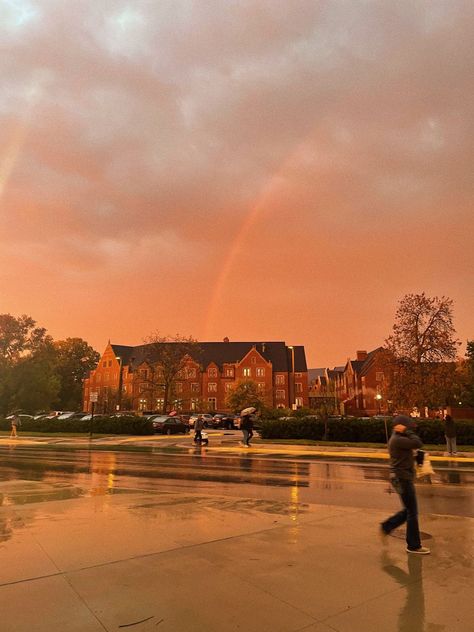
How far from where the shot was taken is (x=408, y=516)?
20.7 feet

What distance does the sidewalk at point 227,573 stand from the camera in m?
4.23

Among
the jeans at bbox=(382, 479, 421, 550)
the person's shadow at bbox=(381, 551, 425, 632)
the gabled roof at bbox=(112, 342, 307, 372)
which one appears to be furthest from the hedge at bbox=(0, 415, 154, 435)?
the gabled roof at bbox=(112, 342, 307, 372)

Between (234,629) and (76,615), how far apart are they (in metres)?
1.34

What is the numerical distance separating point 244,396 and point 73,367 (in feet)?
219

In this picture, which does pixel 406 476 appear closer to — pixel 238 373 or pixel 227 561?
pixel 227 561

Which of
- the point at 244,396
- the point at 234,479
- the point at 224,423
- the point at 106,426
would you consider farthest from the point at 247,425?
the point at 244,396

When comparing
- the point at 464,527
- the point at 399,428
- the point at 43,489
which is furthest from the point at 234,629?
the point at 43,489

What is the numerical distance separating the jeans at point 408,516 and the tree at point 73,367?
110479mm

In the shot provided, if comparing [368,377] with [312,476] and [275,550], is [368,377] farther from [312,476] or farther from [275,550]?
[275,550]

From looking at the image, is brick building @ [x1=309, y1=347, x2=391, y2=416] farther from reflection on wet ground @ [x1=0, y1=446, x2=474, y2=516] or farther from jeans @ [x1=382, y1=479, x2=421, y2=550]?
jeans @ [x1=382, y1=479, x2=421, y2=550]

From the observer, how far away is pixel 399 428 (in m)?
6.70

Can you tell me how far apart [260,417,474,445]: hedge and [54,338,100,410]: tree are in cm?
8911

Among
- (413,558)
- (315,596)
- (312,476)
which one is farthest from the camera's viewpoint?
(312,476)

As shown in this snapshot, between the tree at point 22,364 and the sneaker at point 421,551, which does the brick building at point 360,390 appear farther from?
the sneaker at point 421,551
